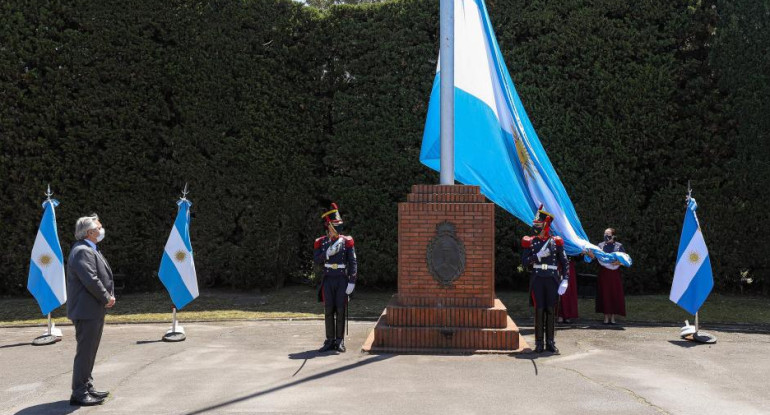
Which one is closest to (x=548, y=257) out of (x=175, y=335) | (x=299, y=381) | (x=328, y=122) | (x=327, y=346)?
(x=327, y=346)

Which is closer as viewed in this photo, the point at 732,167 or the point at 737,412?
the point at 737,412

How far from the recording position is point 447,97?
794 cm

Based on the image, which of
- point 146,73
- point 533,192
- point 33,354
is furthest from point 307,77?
point 33,354

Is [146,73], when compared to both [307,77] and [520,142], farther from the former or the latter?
[520,142]

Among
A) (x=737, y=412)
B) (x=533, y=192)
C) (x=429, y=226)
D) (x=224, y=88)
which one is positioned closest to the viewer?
(x=737, y=412)

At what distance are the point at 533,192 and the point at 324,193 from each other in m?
5.55

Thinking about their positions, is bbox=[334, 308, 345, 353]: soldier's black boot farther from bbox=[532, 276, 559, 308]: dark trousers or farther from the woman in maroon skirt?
the woman in maroon skirt

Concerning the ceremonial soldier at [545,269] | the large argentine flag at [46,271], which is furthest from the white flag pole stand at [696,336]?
the large argentine flag at [46,271]

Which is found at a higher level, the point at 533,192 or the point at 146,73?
the point at 146,73

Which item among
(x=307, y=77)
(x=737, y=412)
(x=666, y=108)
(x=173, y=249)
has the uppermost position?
(x=307, y=77)

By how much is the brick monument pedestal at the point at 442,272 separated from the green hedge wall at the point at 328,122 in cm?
498

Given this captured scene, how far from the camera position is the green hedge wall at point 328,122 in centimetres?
1227

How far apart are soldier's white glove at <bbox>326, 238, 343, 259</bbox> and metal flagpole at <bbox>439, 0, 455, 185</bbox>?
151 cm

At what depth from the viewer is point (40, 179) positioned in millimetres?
12289
